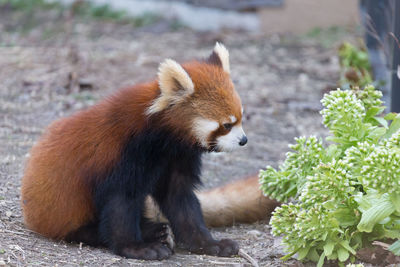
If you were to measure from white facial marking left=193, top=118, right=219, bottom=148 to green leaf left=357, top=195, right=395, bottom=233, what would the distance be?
124cm

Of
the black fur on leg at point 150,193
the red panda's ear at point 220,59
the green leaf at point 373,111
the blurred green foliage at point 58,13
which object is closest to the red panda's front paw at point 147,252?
the black fur on leg at point 150,193

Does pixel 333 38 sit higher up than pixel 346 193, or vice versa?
pixel 346 193

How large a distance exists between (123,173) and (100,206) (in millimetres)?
320

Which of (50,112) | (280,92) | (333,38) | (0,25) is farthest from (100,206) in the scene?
(0,25)

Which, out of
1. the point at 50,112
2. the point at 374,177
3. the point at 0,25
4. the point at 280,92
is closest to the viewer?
the point at 374,177

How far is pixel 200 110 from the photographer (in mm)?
4078

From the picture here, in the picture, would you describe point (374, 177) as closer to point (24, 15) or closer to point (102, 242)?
point (102, 242)

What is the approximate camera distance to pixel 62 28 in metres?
11.9

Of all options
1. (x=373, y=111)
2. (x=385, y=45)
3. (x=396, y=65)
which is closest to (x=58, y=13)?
(x=385, y=45)

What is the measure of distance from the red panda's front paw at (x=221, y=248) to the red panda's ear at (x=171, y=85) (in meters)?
1.04

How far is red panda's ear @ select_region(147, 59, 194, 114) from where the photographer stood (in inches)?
157

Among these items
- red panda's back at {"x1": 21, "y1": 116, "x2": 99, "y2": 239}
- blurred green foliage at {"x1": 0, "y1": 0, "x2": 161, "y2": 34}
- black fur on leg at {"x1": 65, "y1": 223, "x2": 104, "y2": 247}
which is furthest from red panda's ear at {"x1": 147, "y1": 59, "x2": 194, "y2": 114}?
blurred green foliage at {"x1": 0, "y1": 0, "x2": 161, "y2": 34}

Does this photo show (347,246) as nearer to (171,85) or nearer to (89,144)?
(171,85)

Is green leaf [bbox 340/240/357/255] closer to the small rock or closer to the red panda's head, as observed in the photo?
the red panda's head
